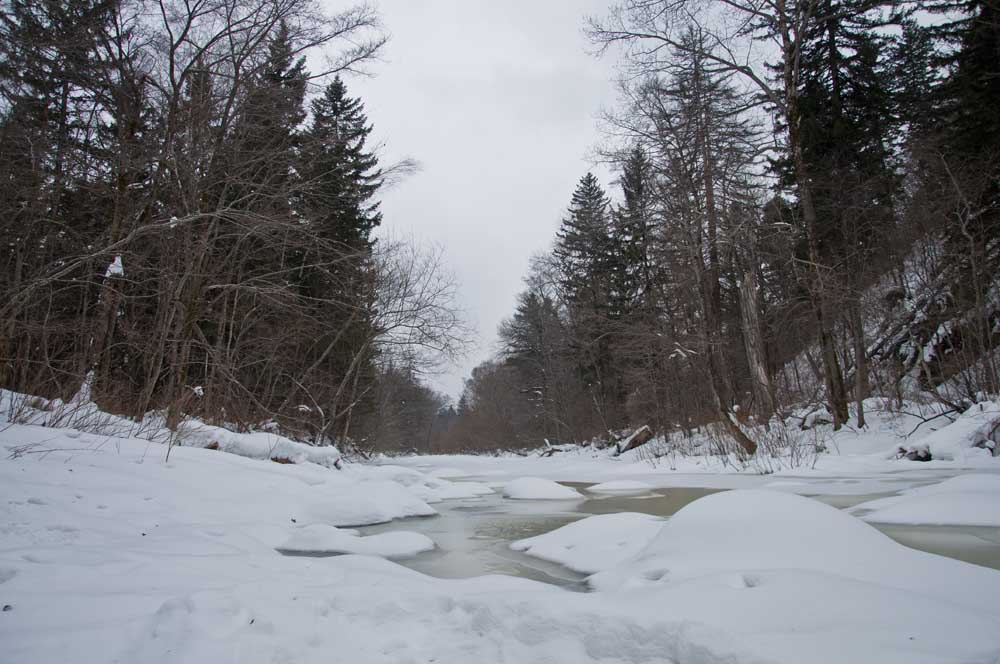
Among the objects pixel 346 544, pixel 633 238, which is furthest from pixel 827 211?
pixel 346 544

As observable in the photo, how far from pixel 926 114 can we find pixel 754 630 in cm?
1761

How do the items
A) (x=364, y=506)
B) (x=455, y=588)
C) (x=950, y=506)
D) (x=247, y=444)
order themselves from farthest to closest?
1. (x=247, y=444)
2. (x=364, y=506)
3. (x=950, y=506)
4. (x=455, y=588)

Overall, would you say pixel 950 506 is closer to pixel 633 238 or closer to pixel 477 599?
pixel 477 599

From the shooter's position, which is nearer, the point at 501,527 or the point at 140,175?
the point at 501,527

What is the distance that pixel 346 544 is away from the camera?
4.47 meters

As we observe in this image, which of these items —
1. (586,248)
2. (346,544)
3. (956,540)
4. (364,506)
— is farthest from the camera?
(586,248)

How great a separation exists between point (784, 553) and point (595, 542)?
6.20 ft

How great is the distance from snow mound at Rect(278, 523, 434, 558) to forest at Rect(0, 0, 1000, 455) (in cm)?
316

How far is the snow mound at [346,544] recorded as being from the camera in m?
4.36

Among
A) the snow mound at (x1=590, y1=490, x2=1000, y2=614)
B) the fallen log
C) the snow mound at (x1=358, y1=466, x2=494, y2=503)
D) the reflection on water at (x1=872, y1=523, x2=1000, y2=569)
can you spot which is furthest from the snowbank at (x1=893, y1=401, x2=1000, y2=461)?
the fallen log

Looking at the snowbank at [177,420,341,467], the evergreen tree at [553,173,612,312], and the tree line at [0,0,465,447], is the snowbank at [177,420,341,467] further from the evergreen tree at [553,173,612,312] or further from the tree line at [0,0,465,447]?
the evergreen tree at [553,173,612,312]

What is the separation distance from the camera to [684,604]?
7.06 feet

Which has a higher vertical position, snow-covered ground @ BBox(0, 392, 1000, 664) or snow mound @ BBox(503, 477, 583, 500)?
snow-covered ground @ BBox(0, 392, 1000, 664)

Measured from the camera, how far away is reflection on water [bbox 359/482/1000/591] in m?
3.50
